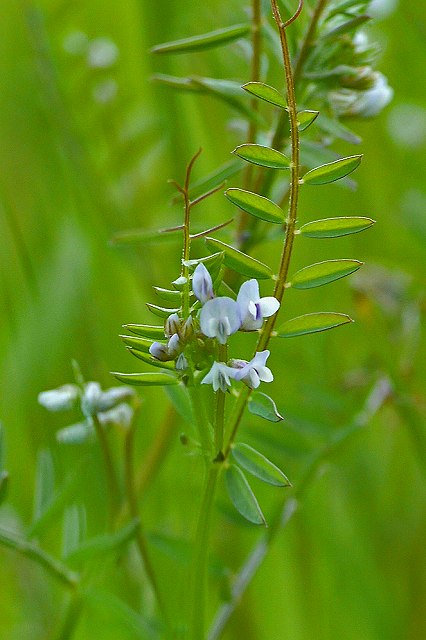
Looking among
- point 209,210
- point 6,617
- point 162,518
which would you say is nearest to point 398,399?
point 162,518

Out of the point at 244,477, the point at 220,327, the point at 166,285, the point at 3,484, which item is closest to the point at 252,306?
the point at 220,327

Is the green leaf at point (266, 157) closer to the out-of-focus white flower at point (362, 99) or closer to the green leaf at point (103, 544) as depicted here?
the out-of-focus white flower at point (362, 99)

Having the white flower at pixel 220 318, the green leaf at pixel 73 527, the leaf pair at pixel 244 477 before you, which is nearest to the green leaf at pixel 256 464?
the leaf pair at pixel 244 477

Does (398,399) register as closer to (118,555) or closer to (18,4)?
(118,555)

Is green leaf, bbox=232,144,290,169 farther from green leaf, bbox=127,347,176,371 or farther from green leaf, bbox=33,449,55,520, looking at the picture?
green leaf, bbox=33,449,55,520

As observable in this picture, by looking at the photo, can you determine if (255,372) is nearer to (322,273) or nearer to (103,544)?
(322,273)
